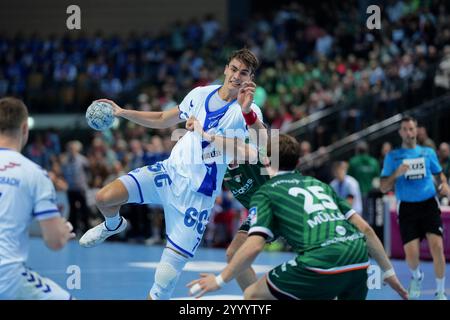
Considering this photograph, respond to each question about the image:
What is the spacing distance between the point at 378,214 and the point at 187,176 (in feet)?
31.1

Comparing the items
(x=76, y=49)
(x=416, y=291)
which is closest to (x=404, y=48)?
(x=416, y=291)

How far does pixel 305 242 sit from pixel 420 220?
239 inches

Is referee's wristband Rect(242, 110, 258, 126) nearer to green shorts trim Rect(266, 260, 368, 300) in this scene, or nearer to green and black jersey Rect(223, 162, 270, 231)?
green and black jersey Rect(223, 162, 270, 231)

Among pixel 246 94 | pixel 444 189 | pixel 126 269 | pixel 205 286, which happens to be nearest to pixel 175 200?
pixel 246 94

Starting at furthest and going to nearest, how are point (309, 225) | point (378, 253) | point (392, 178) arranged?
point (392, 178) < point (378, 253) < point (309, 225)

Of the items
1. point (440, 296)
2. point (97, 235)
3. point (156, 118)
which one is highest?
point (156, 118)

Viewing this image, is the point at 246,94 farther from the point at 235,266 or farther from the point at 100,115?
the point at 235,266

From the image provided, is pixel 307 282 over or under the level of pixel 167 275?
over

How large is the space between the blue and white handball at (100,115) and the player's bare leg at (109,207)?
0.65m

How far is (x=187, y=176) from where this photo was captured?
29.9 ft

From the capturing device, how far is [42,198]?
6203 mm

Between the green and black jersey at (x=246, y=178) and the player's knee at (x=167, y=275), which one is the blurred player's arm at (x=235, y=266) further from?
the green and black jersey at (x=246, y=178)

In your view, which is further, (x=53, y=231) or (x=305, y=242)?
(x=305, y=242)
